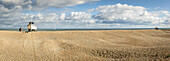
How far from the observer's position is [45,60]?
12156 mm

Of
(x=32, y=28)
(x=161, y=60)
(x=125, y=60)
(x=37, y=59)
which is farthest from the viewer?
(x=32, y=28)

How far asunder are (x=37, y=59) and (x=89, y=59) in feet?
16.7

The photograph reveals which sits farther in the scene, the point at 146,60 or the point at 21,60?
the point at 21,60

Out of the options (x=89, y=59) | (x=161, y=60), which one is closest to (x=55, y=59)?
(x=89, y=59)

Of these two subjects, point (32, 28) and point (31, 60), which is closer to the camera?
point (31, 60)

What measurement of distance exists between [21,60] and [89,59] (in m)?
6.49

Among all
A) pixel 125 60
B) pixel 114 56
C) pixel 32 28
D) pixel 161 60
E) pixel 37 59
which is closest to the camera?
pixel 161 60

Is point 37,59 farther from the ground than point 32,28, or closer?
closer

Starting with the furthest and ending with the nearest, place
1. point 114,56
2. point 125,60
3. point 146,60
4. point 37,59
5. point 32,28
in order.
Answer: point 32,28, point 114,56, point 37,59, point 125,60, point 146,60

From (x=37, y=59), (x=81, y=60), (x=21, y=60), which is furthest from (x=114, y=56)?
(x=21, y=60)

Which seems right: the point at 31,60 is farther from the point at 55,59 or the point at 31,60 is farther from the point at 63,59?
the point at 63,59

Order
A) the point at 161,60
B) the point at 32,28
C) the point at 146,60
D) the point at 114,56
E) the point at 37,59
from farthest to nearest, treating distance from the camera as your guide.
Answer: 1. the point at 32,28
2. the point at 114,56
3. the point at 37,59
4. the point at 146,60
5. the point at 161,60

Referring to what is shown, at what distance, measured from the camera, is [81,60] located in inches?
485

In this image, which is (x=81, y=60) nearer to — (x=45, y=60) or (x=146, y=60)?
(x=45, y=60)
